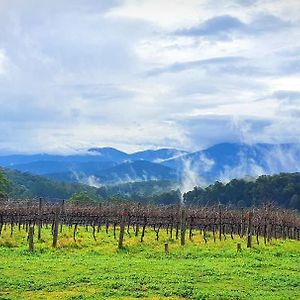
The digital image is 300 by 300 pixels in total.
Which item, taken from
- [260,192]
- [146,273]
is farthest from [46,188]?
[146,273]

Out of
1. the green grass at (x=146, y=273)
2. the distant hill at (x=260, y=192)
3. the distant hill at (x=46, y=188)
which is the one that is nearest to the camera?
the green grass at (x=146, y=273)

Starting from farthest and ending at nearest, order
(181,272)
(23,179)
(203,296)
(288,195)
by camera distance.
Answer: (23,179) < (288,195) < (181,272) < (203,296)

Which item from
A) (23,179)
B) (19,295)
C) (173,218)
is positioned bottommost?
(19,295)

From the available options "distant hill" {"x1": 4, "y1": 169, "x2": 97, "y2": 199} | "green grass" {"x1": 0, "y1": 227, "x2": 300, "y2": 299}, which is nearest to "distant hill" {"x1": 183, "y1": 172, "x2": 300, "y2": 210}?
"distant hill" {"x1": 4, "y1": 169, "x2": 97, "y2": 199}

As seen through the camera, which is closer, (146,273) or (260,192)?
(146,273)

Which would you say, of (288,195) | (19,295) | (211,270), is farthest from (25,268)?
(288,195)

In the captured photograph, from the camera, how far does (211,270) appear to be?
24312mm

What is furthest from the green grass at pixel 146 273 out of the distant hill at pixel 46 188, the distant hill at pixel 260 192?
the distant hill at pixel 46 188

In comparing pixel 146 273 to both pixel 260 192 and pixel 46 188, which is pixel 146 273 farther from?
pixel 46 188

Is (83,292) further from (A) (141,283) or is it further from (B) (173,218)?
(B) (173,218)

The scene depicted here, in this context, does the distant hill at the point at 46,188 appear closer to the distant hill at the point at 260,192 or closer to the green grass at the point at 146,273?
the distant hill at the point at 260,192

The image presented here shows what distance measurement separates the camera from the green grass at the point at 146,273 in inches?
752

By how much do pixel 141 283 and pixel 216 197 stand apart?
347 ft

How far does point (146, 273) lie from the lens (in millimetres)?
23047
